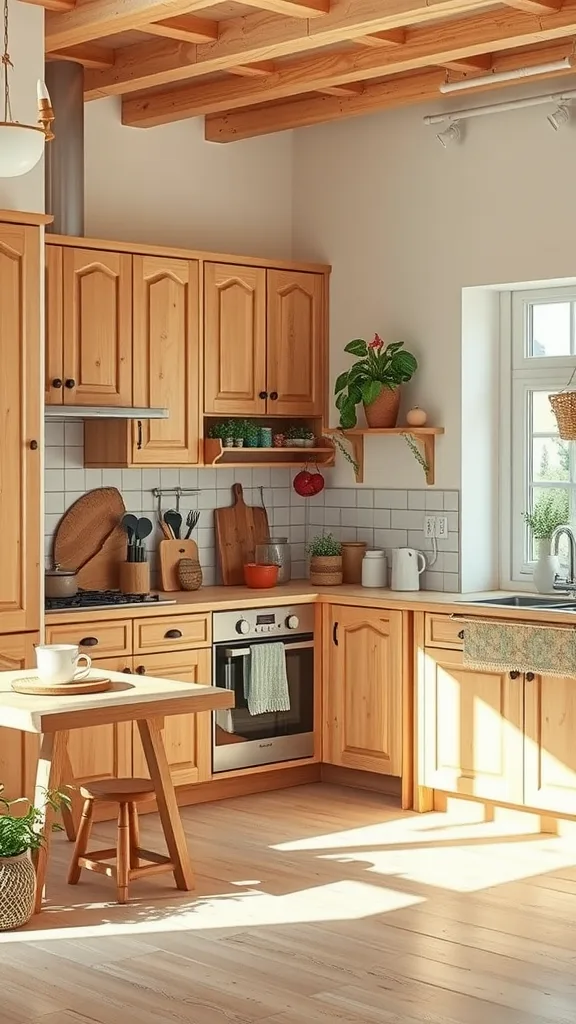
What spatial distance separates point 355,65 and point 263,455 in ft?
6.80

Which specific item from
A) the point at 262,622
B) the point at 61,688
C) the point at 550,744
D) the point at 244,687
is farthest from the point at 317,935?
the point at 262,622

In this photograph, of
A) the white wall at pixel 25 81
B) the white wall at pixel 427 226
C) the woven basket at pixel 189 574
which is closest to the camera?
the white wall at pixel 25 81

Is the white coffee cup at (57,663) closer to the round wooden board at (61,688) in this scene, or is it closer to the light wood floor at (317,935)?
the round wooden board at (61,688)

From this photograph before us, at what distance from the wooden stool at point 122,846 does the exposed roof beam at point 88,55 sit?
2.97m

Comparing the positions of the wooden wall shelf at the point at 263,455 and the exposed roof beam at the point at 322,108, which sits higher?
→ the exposed roof beam at the point at 322,108

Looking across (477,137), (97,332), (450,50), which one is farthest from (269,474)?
(450,50)

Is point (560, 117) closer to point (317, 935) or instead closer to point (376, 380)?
point (376, 380)

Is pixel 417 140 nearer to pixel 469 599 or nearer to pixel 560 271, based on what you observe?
pixel 560 271

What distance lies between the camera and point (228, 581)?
6.97 meters

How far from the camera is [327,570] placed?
22.7 feet

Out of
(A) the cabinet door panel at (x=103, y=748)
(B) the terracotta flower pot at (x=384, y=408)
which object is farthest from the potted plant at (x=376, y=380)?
(A) the cabinet door panel at (x=103, y=748)

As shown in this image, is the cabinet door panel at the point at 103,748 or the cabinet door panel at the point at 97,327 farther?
the cabinet door panel at the point at 97,327

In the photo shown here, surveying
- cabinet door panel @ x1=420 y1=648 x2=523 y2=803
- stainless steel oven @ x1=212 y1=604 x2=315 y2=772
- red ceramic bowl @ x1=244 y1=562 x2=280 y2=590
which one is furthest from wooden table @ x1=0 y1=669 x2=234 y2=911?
red ceramic bowl @ x1=244 y1=562 x2=280 y2=590

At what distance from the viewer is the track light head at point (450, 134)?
21.5 feet
